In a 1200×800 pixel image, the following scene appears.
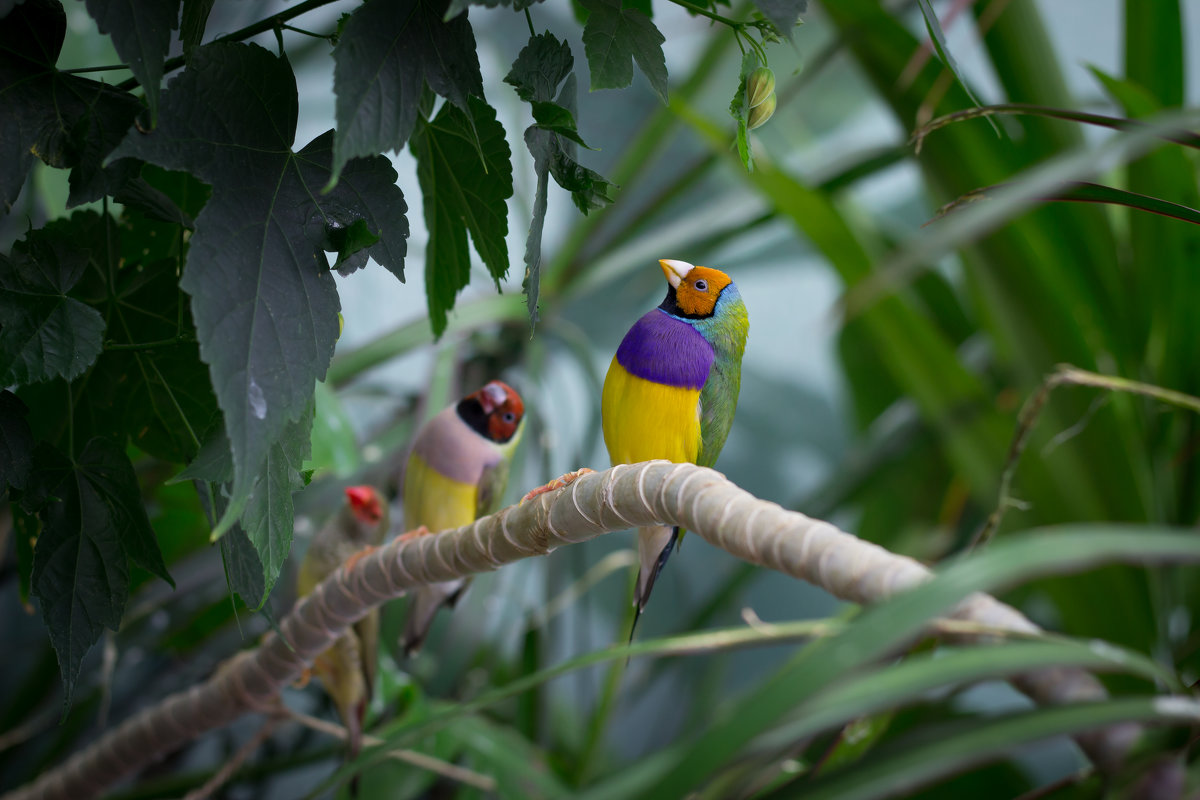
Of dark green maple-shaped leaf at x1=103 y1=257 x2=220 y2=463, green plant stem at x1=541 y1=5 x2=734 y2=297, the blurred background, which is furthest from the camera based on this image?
green plant stem at x1=541 y1=5 x2=734 y2=297

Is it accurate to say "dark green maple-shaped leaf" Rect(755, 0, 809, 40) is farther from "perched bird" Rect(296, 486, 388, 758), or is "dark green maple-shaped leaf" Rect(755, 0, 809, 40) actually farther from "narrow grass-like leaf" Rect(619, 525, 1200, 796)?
"perched bird" Rect(296, 486, 388, 758)

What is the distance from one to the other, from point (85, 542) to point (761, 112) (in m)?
0.37

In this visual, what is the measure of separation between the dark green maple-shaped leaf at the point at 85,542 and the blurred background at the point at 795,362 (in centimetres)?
13

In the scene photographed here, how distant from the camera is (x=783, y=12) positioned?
1.04ft

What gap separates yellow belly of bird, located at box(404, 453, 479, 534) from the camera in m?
0.74

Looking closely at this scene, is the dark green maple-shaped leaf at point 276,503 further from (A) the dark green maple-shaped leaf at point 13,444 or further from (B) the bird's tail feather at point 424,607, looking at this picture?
(B) the bird's tail feather at point 424,607

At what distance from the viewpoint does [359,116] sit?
0.31 meters

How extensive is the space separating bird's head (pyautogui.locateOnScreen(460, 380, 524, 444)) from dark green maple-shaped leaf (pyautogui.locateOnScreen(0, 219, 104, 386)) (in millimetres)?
330

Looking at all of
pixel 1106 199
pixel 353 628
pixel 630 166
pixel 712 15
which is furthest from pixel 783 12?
pixel 630 166

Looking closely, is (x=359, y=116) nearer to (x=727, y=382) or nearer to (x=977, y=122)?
(x=727, y=382)

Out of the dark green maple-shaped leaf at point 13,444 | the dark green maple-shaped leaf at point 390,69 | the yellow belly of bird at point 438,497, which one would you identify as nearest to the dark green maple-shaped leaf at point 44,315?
the dark green maple-shaped leaf at point 13,444

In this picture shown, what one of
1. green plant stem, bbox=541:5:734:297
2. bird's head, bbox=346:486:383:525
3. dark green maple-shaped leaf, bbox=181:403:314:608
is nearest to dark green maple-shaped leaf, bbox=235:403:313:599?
dark green maple-shaped leaf, bbox=181:403:314:608

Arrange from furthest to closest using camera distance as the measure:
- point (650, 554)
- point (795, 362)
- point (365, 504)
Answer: point (795, 362) < point (365, 504) < point (650, 554)

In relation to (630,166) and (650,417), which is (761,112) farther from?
(630,166)
